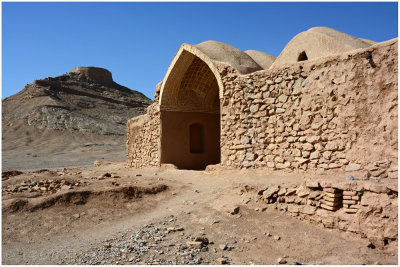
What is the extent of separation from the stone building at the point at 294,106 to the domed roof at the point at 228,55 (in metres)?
0.04

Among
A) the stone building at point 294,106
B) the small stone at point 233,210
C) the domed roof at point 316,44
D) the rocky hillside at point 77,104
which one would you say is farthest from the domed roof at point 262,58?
the rocky hillside at point 77,104

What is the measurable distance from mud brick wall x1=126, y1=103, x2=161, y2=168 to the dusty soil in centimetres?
446

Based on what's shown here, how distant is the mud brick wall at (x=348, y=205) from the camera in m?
4.46

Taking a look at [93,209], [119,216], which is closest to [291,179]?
[119,216]

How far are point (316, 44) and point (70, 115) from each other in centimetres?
3869

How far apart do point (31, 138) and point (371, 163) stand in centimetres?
3728

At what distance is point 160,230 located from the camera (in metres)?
5.27

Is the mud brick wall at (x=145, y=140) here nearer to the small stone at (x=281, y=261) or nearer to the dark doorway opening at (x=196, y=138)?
the dark doorway opening at (x=196, y=138)

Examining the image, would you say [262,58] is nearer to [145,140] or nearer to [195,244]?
[145,140]

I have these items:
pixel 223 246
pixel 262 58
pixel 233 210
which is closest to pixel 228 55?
pixel 262 58

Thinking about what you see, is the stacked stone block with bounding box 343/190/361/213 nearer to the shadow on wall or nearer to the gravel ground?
the gravel ground

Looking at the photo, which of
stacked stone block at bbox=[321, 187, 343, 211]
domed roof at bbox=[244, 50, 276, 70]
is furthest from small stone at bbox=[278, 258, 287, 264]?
domed roof at bbox=[244, 50, 276, 70]

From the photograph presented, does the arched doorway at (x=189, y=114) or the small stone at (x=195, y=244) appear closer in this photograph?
the small stone at (x=195, y=244)

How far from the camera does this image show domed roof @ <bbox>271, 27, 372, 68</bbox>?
827cm
